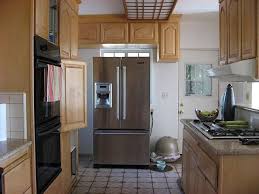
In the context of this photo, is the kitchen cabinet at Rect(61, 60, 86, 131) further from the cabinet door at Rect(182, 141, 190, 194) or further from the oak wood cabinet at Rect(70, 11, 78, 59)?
the cabinet door at Rect(182, 141, 190, 194)

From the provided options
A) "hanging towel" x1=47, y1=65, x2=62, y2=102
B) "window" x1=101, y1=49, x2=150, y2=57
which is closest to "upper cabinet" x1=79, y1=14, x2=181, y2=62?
"window" x1=101, y1=49, x2=150, y2=57

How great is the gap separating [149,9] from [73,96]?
1721 mm

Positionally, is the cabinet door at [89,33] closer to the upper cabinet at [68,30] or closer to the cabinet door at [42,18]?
the upper cabinet at [68,30]

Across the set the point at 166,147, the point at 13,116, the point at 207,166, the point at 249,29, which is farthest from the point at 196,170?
the point at 166,147

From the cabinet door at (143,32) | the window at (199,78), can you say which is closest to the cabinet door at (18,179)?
the cabinet door at (143,32)

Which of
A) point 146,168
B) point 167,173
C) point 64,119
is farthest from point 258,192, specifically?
point 146,168

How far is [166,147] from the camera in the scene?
4.95 metres

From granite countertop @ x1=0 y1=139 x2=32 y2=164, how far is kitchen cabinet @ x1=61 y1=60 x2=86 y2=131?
803 mm

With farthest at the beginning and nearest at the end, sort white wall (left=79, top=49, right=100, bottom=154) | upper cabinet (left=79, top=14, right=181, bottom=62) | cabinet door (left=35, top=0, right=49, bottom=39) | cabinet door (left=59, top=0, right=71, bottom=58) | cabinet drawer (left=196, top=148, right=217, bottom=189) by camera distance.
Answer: white wall (left=79, top=49, right=100, bottom=154) < upper cabinet (left=79, top=14, right=181, bottom=62) < cabinet door (left=59, top=0, right=71, bottom=58) < cabinet door (left=35, top=0, right=49, bottom=39) < cabinet drawer (left=196, top=148, right=217, bottom=189)

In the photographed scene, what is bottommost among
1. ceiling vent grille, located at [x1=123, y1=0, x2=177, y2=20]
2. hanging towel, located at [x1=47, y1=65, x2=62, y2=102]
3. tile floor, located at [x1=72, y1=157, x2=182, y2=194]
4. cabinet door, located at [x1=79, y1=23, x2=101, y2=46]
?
tile floor, located at [x1=72, y1=157, x2=182, y2=194]

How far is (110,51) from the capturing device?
17.9 feet

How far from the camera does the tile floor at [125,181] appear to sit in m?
3.71

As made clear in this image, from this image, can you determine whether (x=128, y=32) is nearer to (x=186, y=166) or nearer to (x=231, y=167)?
(x=186, y=166)

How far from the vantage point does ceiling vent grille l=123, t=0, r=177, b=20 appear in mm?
3744
